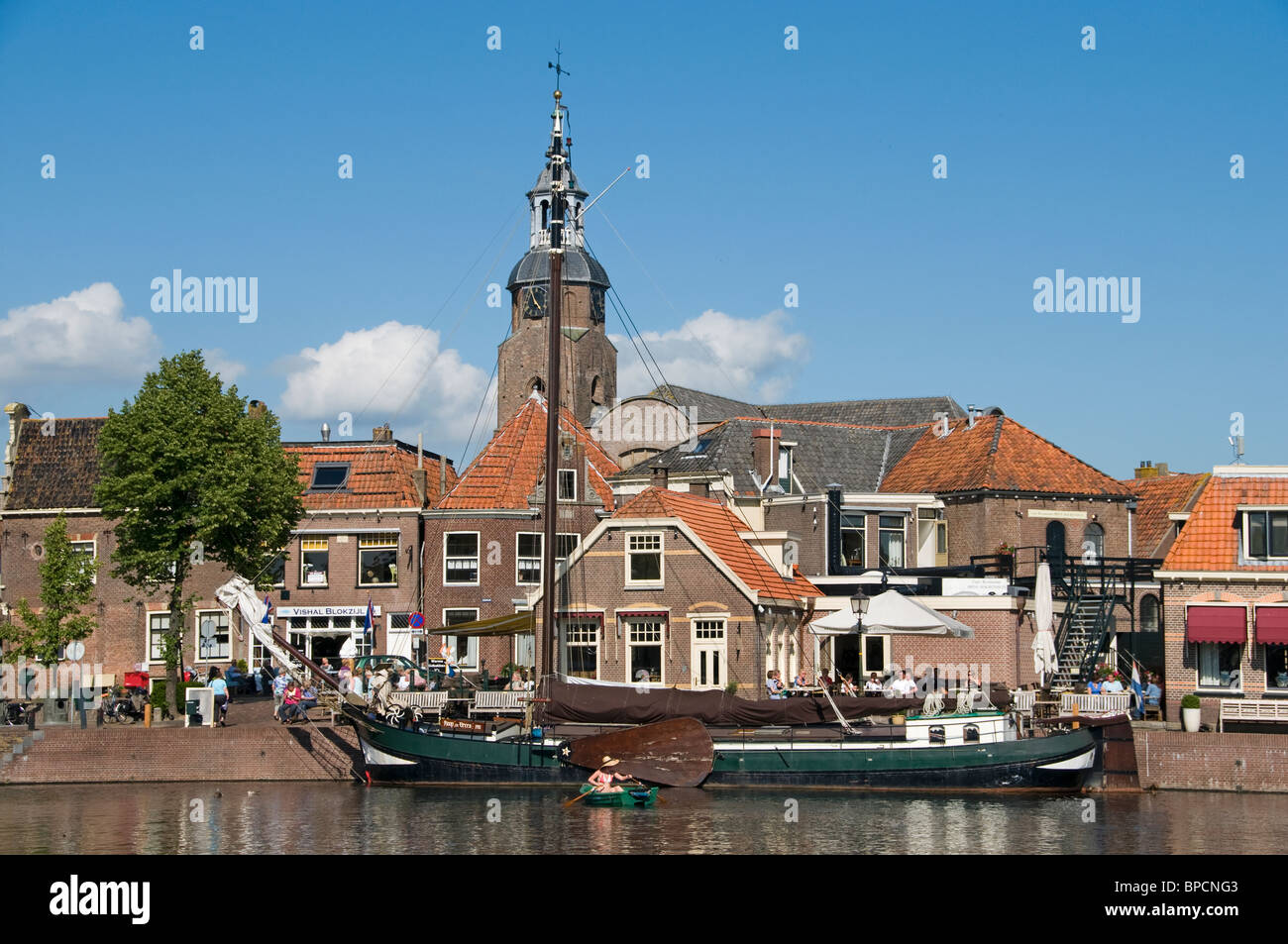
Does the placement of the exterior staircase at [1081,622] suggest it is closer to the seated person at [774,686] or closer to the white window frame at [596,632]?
the seated person at [774,686]

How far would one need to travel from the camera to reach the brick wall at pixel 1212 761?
3584 centimetres

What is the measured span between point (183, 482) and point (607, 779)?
17144mm

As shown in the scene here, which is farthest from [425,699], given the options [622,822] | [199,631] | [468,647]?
[199,631]

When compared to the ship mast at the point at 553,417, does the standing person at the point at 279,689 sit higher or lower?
lower

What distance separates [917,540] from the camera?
55031 mm

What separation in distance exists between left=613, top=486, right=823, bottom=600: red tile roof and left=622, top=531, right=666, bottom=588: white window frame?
1.91 feet

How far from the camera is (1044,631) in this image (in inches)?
1649

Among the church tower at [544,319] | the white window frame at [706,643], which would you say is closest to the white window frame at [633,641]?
the white window frame at [706,643]

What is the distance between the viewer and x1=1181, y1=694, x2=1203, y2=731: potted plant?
38.0 meters

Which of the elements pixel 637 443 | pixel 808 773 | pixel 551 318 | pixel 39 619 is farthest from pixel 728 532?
pixel 39 619

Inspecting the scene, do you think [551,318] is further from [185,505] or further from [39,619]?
[39,619]

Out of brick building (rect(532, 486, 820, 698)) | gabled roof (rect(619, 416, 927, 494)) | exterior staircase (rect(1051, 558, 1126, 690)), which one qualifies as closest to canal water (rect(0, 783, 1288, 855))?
brick building (rect(532, 486, 820, 698))

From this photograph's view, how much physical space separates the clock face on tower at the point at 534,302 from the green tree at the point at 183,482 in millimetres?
48103
